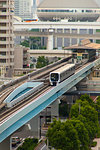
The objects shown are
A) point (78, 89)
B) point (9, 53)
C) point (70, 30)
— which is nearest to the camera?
point (78, 89)

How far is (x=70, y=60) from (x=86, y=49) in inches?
125

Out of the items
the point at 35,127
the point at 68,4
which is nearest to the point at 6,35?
the point at 35,127

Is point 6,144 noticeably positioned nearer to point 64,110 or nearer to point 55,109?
point 55,109

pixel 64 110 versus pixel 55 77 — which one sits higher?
pixel 55 77

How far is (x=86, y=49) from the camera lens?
90.4 meters

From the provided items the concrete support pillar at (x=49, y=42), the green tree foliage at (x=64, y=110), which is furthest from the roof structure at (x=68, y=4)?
the green tree foliage at (x=64, y=110)

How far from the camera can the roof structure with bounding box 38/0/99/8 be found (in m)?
193

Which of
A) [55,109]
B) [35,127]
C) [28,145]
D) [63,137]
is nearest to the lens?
[63,137]

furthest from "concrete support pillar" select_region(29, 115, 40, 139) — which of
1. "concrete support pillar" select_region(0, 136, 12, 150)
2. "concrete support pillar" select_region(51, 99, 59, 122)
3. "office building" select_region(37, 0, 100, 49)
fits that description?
"office building" select_region(37, 0, 100, 49)

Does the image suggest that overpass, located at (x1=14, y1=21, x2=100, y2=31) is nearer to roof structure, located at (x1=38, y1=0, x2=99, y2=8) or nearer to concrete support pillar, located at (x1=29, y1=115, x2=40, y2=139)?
roof structure, located at (x1=38, y1=0, x2=99, y2=8)

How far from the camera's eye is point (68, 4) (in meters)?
194

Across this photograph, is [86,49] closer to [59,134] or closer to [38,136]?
[38,136]

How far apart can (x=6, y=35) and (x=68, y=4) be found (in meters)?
97.6

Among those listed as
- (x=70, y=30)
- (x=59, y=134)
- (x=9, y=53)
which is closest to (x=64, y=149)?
(x=59, y=134)
